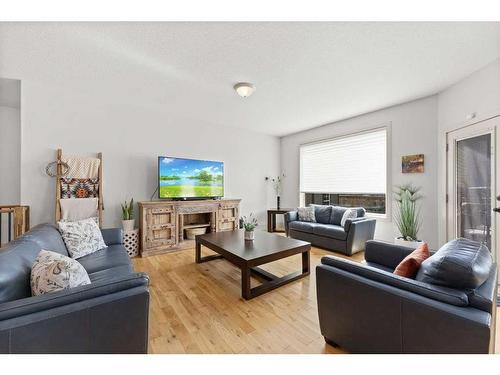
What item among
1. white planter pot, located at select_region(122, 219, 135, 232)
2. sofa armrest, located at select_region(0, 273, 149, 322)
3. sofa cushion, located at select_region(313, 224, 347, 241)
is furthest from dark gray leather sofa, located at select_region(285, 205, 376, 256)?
sofa armrest, located at select_region(0, 273, 149, 322)

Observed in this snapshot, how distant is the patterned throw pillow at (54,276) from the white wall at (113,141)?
2.47 metres

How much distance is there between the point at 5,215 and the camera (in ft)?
10.5

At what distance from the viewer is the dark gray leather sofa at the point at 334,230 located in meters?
3.39

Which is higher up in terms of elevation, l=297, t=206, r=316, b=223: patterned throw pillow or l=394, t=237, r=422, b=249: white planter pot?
l=297, t=206, r=316, b=223: patterned throw pillow

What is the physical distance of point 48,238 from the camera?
1839 millimetres

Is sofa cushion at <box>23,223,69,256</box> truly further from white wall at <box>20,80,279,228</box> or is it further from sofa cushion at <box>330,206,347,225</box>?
sofa cushion at <box>330,206,347,225</box>

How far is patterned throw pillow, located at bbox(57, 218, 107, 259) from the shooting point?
6.93 feet

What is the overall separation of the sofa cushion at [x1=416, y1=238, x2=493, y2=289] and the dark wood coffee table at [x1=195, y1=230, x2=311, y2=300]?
1.30 meters

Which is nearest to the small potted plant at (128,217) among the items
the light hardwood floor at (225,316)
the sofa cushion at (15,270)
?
the light hardwood floor at (225,316)

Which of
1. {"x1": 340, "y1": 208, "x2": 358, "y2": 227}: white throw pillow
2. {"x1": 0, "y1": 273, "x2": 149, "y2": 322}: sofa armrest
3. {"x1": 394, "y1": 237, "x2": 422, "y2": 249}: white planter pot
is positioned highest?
{"x1": 340, "y1": 208, "x2": 358, "y2": 227}: white throw pillow

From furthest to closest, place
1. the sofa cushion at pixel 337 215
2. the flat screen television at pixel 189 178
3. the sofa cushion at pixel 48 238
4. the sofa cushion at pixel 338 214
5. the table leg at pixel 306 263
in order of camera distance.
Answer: the sofa cushion at pixel 337 215 → the sofa cushion at pixel 338 214 → the flat screen television at pixel 189 178 → the table leg at pixel 306 263 → the sofa cushion at pixel 48 238

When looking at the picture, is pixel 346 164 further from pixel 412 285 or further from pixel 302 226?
pixel 412 285

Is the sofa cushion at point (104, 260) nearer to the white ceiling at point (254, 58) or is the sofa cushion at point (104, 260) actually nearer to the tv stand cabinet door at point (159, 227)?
the tv stand cabinet door at point (159, 227)
